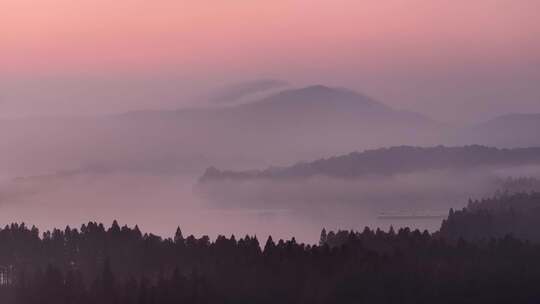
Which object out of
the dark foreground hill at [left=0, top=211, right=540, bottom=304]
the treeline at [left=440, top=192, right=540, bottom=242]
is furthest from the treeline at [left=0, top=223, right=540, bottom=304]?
the treeline at [left=440, top=192, right=540, bottom=242]

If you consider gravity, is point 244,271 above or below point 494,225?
below

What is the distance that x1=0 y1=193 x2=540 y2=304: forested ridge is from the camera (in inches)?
3349

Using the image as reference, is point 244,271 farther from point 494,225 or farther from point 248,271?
point 494,225

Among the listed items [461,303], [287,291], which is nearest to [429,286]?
[461,303]

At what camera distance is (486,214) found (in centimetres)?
14338

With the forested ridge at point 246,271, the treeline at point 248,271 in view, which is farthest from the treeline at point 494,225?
the treeline at point 248,271

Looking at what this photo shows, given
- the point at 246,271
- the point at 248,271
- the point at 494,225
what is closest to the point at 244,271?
the point at 246,271

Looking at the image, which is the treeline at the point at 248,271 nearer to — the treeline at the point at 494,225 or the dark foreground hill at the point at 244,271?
the dark foreground hill at the point at 244,271

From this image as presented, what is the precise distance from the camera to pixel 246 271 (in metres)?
90.2

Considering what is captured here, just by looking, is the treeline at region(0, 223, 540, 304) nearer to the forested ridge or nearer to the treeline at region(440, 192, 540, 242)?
the forested ridge

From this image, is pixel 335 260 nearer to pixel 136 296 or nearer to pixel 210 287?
pixel 210 287

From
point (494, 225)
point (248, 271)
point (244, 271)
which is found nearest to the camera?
point (248, 271)

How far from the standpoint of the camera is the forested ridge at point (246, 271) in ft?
279

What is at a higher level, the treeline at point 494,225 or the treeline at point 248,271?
the treeline at point 494,225
